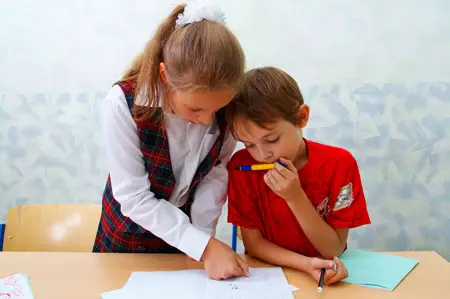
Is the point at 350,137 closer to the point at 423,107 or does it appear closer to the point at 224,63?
the point at 423,107

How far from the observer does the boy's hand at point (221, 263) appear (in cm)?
99

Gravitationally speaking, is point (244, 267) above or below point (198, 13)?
below

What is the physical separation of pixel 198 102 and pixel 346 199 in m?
0.47

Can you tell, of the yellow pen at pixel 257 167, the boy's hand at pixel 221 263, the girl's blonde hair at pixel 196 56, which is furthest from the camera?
the yellow pen at pixel 257 167

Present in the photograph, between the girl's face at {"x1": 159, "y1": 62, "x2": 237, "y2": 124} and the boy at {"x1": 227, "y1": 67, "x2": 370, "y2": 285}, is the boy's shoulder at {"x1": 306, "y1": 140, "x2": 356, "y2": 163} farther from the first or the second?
the girl's face at {"x1": 159, "y1": 62, "x2": 237, "y2": 124}

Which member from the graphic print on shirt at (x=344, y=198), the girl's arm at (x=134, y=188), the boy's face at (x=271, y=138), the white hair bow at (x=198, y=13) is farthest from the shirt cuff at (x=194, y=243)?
the white hair bow at (x=198, y=13)

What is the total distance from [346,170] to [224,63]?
17.8 inches

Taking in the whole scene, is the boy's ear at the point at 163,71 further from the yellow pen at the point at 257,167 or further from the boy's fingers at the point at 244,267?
the boy's fingers at the point at 244,267

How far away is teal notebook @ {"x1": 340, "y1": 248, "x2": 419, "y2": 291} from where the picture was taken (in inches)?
38.9

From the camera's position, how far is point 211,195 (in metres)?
1.18

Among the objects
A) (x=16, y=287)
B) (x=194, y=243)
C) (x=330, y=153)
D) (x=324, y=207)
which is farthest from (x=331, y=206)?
(x=16, y=287)

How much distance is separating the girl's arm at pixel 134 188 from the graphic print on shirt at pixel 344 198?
34 cm

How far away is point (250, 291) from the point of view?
0.92m

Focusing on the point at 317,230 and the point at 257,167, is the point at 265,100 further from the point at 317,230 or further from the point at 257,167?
the point at 317,230
